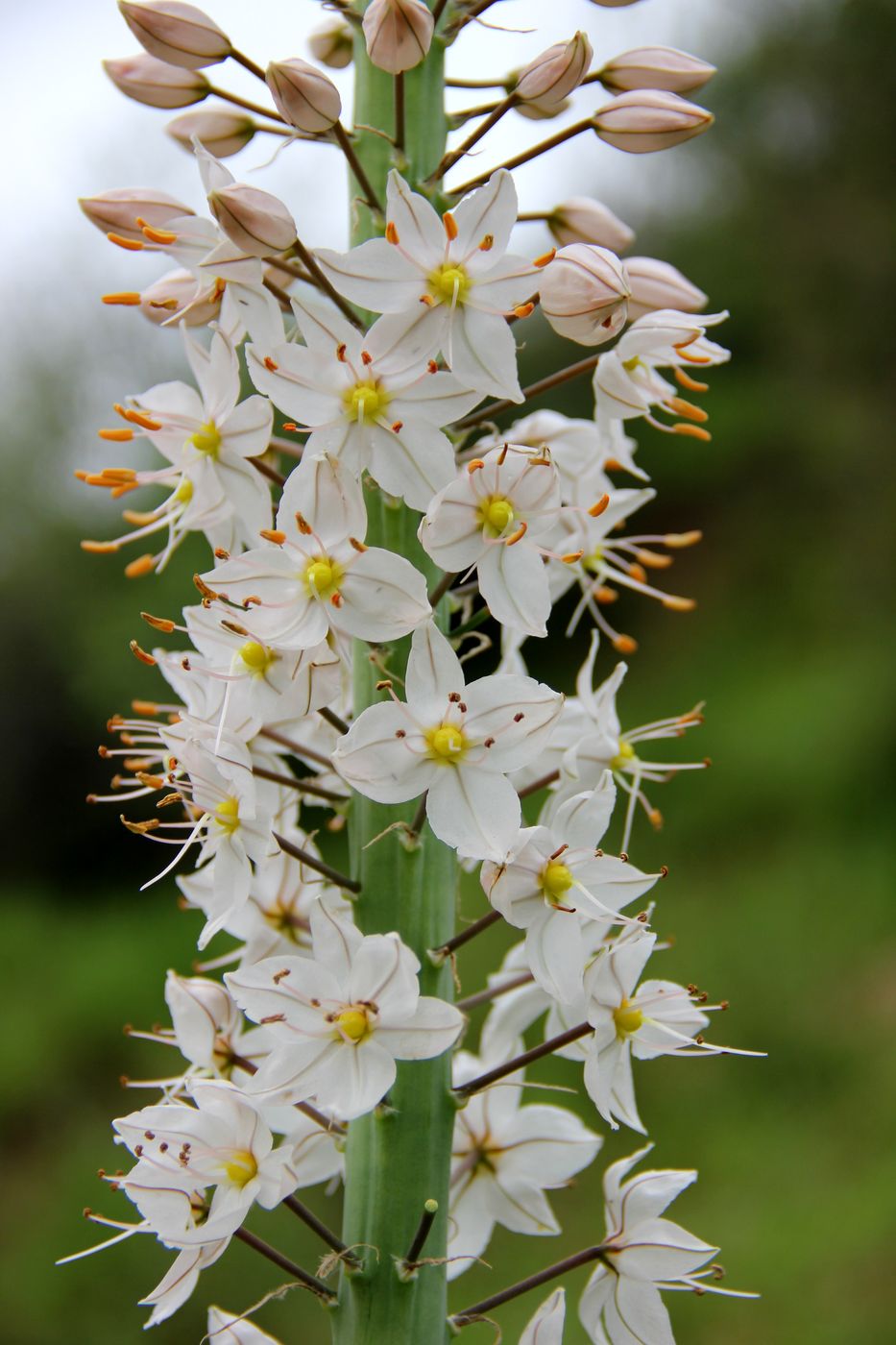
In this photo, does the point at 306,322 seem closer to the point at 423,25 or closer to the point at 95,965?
the point at 423,25

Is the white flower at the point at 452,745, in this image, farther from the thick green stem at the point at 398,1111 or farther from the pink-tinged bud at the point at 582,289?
the pink-tinged bud at the point at 582,289

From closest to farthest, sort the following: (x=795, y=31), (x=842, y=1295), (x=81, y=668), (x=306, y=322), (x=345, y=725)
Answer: (x=306, y=322) → (x=345, y=725) → (x=842, y=1295) → (x=81, y=668) → (x=795, y=31)

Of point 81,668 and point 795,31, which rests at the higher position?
point 795,31

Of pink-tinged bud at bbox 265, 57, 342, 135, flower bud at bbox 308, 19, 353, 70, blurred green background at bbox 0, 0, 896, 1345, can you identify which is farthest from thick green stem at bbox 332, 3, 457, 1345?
blurred green background at bbox 0, 0, 896, 1345

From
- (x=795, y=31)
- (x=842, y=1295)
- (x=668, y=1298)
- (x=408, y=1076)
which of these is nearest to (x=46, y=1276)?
(x=668, y=1298)

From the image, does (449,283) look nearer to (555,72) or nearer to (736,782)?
(555,72)

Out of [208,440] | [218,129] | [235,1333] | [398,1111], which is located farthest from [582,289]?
[235,1333]
